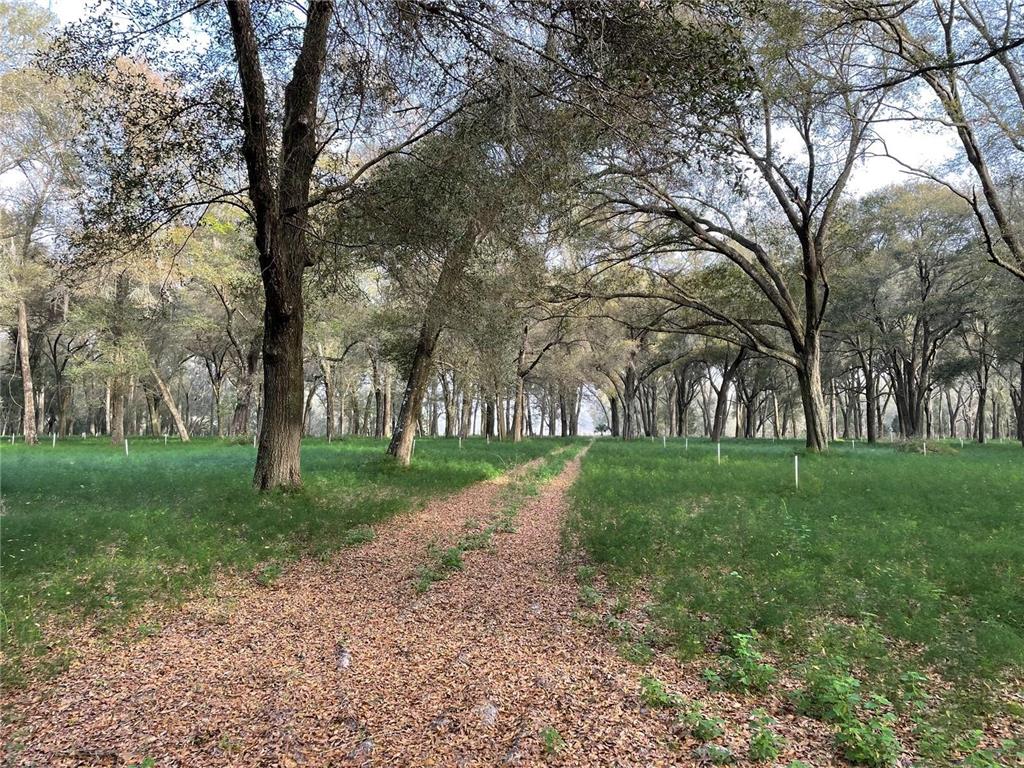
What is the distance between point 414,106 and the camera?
8.51 m

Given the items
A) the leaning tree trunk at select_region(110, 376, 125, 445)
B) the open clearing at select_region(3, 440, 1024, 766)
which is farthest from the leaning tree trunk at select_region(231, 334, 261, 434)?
the open clearing at select_region(3, 440, 1024, 766)

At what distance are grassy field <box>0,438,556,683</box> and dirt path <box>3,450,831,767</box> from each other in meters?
0.72

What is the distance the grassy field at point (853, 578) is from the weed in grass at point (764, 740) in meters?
0.51

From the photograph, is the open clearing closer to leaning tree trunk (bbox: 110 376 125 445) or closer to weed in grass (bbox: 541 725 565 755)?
weed in grass (bbox: 541 725 565 755)

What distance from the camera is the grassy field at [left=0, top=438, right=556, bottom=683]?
15.5 ft

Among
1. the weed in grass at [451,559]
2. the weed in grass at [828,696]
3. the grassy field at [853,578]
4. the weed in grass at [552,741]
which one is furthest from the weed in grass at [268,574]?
the weed in grass at [828,696]

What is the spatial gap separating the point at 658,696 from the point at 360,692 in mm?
1973

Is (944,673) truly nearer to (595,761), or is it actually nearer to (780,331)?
(595,761)

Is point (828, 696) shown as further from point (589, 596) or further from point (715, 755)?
point (589, 596)

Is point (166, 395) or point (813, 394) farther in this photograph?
point (166, 395)

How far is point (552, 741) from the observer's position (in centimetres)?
298

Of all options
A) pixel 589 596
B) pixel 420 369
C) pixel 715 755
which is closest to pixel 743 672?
pixel 715 755

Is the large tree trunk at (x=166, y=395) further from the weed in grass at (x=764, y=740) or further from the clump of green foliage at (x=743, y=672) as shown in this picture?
the weed in grass at (x=764, y=740)

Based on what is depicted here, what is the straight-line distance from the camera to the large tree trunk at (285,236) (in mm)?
8031
